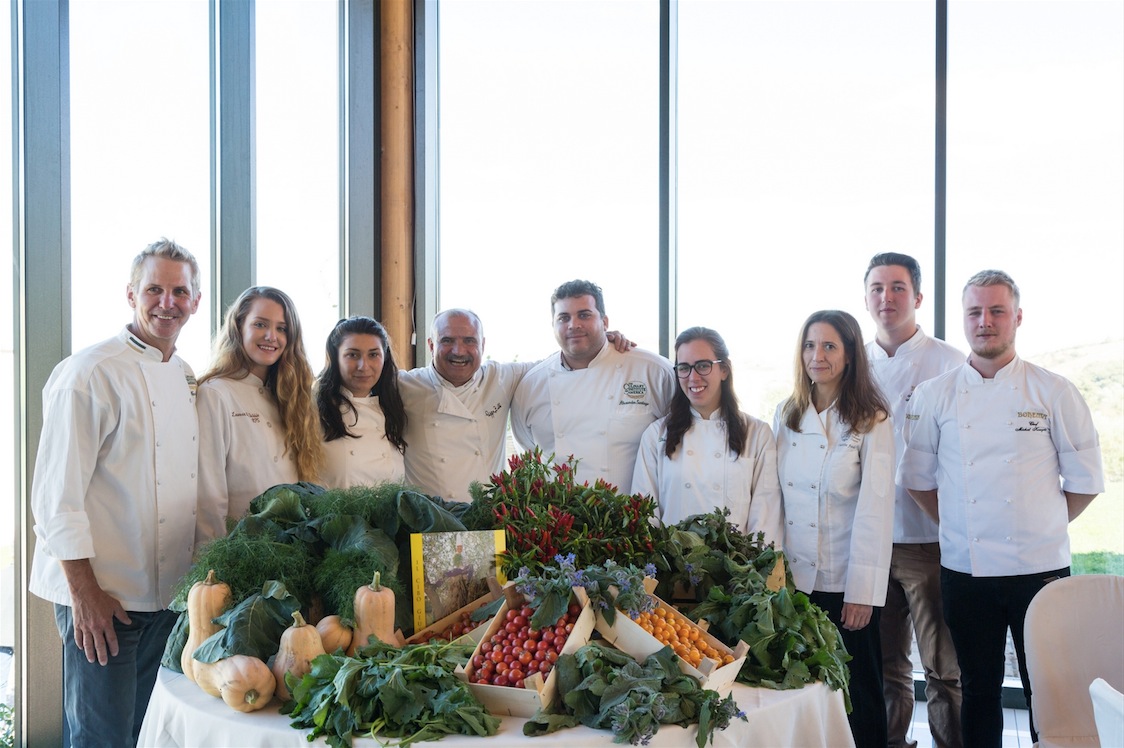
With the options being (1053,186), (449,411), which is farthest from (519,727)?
(1053,186)

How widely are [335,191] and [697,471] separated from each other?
9.32 ft

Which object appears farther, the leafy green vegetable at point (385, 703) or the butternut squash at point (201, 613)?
the butternut squash at point (201, 613)

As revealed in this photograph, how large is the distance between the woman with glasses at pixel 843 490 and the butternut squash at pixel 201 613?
6.28 feet

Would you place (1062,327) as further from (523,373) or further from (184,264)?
(184,264)

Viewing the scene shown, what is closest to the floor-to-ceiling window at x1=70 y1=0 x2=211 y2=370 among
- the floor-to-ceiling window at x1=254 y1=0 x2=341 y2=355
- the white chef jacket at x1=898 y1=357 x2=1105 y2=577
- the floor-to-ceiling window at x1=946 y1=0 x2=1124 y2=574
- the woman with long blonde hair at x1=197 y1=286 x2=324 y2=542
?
the floor-to-ceiling window at x1=254 y1=0 x2=341 y2=355

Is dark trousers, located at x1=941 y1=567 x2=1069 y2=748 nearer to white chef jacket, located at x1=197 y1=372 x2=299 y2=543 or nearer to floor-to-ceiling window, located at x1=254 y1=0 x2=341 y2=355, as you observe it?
white chef jacket, located at x1=197 y1=372 x2=299 y2=543

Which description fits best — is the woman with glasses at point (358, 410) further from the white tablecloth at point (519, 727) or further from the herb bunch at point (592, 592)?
the herb bunch at point (592, 592)

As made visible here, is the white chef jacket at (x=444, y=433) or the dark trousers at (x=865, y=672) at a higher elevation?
the white chef jacket at (x=444, y=433)

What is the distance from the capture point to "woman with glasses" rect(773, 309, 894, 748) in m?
3.04

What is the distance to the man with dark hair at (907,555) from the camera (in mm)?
3566

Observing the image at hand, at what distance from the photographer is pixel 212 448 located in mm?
2977

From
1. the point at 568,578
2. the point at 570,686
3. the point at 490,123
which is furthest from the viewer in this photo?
the point at 490,123

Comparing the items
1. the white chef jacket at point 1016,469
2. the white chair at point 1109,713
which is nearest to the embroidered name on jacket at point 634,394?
the white chef jacket at point 1016,469

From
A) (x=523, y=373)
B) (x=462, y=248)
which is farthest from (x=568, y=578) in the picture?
(x=462, y=248)
